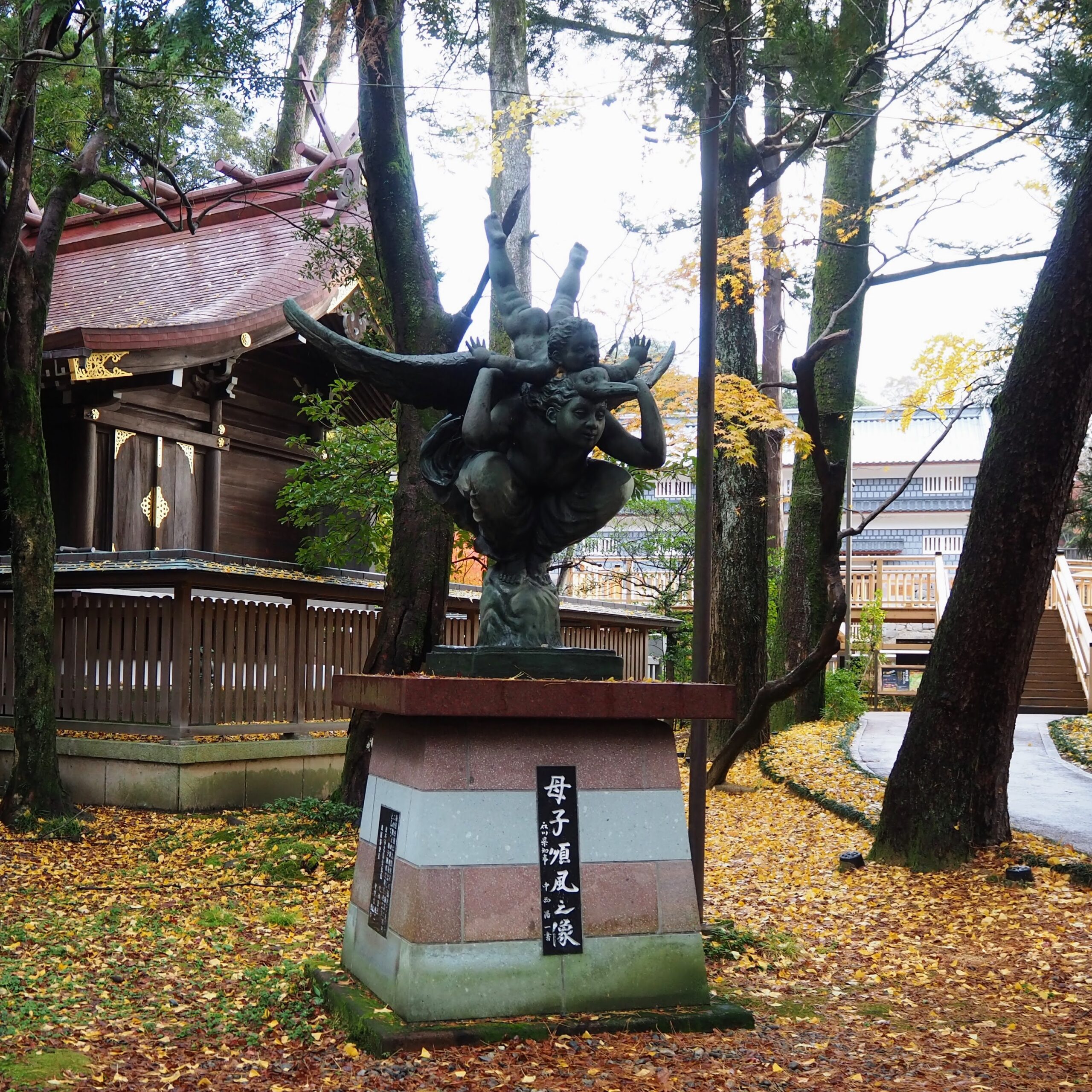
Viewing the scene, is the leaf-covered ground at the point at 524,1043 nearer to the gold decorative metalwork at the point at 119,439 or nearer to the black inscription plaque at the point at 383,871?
the black inscription plaque at the point at 383,871

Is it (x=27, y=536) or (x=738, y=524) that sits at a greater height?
(x=738, y=524)

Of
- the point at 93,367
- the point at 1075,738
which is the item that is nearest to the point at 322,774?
the point at 93,367

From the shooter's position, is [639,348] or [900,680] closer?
[639,348]

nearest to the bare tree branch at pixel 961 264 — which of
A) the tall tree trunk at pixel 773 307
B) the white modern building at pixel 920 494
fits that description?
the tall tree trunk at pixel 773 307

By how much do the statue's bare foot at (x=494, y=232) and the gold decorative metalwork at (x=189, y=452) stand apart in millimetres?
9165

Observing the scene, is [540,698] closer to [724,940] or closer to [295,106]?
[724,940]

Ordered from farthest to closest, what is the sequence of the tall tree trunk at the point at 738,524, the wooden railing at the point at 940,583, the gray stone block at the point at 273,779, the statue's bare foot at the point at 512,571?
the wooden railing at the point at 940,583 < the tall tree trunk at the point at 738,524 < the gray stone block at the point at 273,779 < the statue's bare foot at the point at 512,571

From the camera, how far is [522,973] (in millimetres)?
4508

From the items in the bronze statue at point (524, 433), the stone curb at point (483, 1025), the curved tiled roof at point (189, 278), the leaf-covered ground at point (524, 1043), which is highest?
the curved tiled roof at point (189, 278)

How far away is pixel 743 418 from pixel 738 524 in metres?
1.62

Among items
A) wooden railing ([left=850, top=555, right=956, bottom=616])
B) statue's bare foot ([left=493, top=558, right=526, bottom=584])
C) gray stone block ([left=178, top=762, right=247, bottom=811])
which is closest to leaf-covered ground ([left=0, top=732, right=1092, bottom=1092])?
gray stone block ([left=178, top=762, right=247, bottom=811])

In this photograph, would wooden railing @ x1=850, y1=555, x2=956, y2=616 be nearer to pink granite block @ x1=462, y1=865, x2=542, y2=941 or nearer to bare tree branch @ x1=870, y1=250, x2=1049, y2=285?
bare tree branch @ x1=870, y1=250, x2=1049, y2=285

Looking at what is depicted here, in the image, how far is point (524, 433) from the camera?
16.8 feet

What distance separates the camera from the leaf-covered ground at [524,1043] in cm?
426
